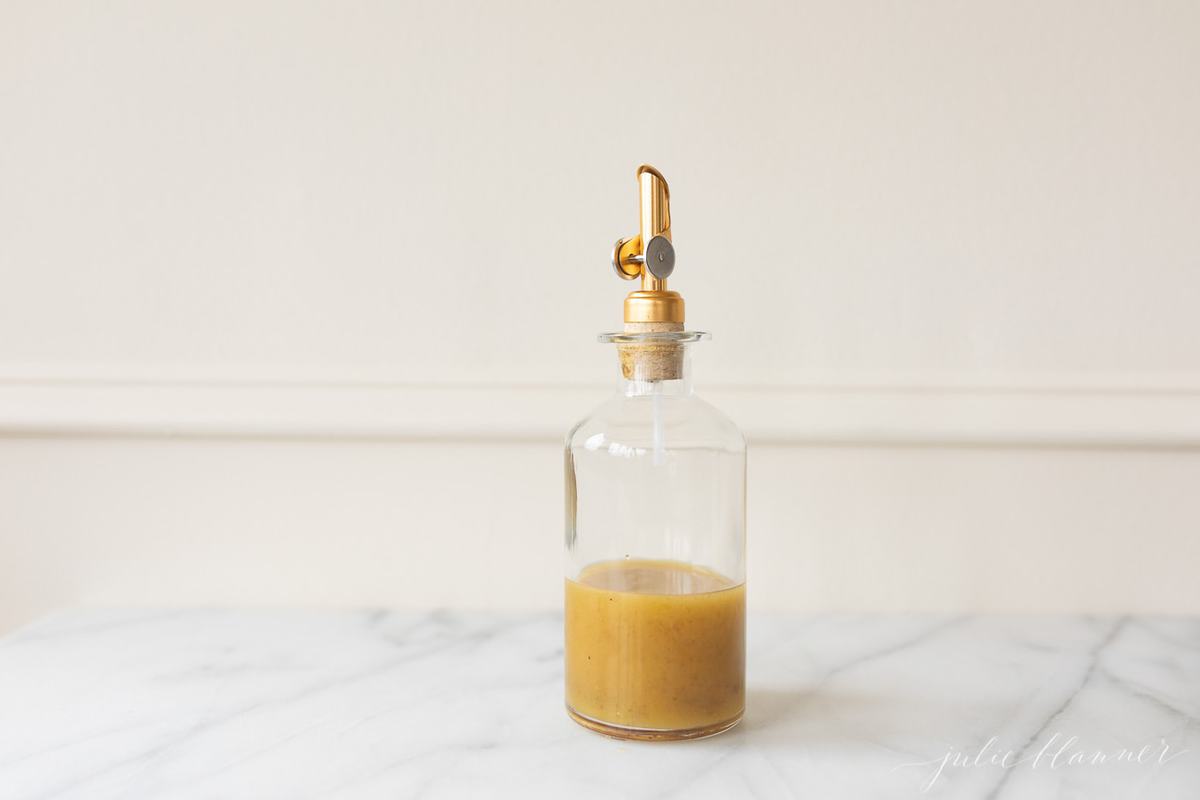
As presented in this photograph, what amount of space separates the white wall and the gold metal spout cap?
0.24 m

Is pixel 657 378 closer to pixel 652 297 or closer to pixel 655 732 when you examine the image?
pixel 652 297

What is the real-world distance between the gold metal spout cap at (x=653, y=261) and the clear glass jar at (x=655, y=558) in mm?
11

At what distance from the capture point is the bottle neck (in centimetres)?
56

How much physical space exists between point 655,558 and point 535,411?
241 mm

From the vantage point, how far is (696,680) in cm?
55

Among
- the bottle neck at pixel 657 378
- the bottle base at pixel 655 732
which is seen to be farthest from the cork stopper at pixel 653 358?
the bottle base at pixel 655 732

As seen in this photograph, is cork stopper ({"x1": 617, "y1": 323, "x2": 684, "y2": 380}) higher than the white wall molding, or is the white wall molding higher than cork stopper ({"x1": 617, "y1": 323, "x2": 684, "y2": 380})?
cork stopper ({"x1": 617, "y1": 323, "x2": 684, "y2": 380})

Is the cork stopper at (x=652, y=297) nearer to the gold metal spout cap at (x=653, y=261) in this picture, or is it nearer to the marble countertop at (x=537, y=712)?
the gold metal spout cap at (x=653, y=261)

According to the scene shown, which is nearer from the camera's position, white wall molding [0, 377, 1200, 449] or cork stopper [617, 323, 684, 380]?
cork stopper [617, 323, 684, 380]

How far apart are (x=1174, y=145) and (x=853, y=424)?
0.33m

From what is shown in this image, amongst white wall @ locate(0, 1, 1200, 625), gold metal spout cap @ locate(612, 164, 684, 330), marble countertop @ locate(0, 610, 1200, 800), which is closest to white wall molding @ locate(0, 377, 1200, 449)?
white wall @ locate(0, 1, 1200, 625)

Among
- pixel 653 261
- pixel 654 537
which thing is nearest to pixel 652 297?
pixel 653 261

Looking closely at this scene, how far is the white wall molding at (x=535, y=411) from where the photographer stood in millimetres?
792

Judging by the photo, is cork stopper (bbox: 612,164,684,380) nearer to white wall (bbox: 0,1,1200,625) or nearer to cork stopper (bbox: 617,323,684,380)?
→ cork stopper (bbox: 617,323,684,380)
